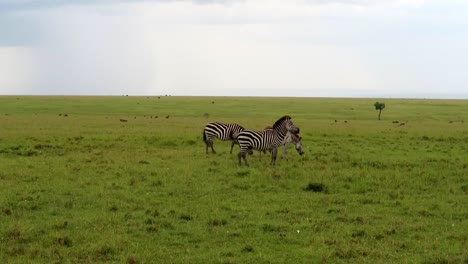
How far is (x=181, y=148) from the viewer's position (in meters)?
25.1

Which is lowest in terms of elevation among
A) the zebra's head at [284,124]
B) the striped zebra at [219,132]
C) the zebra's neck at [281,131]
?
the striped zebra at [219,132]

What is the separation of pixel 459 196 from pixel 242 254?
767 centimetres

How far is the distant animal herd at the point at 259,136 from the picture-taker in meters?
19.3

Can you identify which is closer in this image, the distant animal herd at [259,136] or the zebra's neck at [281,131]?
the distant animal herd at [259,136]

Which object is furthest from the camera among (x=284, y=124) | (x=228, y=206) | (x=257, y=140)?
(x=284, y=124)

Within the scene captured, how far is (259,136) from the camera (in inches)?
767

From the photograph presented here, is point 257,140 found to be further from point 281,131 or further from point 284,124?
point 284,124

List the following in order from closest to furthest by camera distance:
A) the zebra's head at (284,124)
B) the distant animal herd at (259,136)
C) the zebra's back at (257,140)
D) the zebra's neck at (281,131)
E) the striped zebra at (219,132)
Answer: the zebra's back at (257,140)
the distant animal herd at (259,136)
the zebra's neck at (281,131)
the zebra's head at (284,124)
the striped zebra at (219,132)

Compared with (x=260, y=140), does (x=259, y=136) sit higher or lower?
higher

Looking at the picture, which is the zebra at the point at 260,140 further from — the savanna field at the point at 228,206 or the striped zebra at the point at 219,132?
the striped zebra at the point at 219,132

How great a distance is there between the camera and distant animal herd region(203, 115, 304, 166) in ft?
63.4

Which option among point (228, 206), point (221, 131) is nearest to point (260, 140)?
point (221, 131)

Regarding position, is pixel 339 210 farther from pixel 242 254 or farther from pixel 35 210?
pixel 35 210

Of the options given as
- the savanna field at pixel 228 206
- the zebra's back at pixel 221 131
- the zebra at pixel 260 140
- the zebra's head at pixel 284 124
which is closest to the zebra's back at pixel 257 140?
the zebra at pixel 260 140
